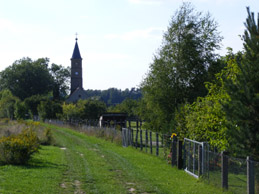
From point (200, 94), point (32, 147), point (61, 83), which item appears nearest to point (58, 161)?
point (32, 147)

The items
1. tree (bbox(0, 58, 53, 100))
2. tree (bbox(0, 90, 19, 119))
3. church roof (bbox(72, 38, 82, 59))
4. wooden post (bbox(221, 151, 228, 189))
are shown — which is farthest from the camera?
church roof (bbox(72, 38, 82, 59))

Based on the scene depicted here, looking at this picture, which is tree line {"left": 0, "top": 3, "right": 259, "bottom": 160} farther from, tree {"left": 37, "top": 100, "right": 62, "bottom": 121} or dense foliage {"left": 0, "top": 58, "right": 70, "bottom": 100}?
dense foliage {"left": 0, "top": 58, "right": 70, "bottom": 100}

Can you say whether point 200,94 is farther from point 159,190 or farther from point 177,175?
point 159,190

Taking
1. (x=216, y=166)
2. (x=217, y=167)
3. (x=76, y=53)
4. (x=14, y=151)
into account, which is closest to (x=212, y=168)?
(x=216, y=166)

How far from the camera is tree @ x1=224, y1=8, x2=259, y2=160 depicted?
12.3 metres

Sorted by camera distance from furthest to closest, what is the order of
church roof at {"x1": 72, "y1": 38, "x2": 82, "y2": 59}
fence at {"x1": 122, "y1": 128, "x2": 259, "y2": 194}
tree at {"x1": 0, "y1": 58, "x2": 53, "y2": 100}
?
1. church roof at {"x1": 72, "y1": 38, "x2": 82, "y2": 59}
2. tree at {"x1": 0, "y1": 58, "x2": 53, "y2": 100}
3. fence at {"x1": 122, "y1": 128, "x2": 259, "y2": 194}

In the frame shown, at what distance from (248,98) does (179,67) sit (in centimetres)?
2120

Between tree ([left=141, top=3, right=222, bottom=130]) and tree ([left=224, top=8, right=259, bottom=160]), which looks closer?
tree ([left=224, top=8, right=259, bottom=160])

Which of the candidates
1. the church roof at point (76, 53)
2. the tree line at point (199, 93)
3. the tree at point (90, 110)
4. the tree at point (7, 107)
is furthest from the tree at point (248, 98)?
the church roof at point (76, 53)

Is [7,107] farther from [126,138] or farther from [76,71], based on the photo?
[126,138]

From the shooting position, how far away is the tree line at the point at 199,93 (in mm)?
12688

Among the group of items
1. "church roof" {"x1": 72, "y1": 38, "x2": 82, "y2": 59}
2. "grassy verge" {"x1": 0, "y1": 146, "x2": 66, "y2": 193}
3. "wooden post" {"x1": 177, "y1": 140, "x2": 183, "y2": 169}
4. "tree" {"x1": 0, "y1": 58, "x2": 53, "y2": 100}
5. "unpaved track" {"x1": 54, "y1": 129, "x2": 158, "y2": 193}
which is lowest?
"unpaved track" {"x1": 54, "y1": 129, "x2": 158, "y2": 193}

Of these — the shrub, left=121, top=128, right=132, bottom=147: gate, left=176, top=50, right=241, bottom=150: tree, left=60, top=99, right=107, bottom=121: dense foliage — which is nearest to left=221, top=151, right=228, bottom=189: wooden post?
left=176, top=50, right=241, bottom=150: tree

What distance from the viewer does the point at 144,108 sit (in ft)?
120
